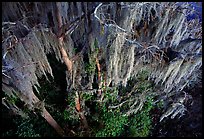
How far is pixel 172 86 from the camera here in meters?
4.37

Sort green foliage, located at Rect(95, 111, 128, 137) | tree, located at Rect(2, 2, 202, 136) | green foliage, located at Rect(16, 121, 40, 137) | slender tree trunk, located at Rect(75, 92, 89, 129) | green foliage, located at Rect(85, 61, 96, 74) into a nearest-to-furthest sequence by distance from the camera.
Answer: tree, located at Rect(2, 2, 202, 136) < green foliage, located at Rect(85, 61, 96, 74) < slender tree trunk, located at Rect(75, 92, 89, 129) < green foliage, located at Rect(16, 121, 40, 137) < green foliage, located at Rect(95, 111, 128, 137)

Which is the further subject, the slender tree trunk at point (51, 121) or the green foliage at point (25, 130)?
the green foliage at point (25, 130)

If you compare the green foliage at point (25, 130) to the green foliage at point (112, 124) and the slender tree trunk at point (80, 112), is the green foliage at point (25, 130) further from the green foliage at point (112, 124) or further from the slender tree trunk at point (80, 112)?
the green foliage at point (112, 124)

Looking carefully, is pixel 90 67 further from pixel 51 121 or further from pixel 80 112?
pixel 51 121

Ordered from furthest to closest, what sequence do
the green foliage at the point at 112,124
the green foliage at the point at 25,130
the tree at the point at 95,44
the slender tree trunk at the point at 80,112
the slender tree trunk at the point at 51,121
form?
the green foliage at the point at 112,124 → the green foliage at the point at 25,130 → the slender tree trunk at the point at 80,112 → the slender tree trunk at the point at 51,121 → the tree at the point at 95,44

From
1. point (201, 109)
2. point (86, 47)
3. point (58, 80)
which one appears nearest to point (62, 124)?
point (58, 80)

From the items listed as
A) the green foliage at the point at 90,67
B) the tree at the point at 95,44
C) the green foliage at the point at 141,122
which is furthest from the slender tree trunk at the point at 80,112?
the green foliage at the point at 141,122

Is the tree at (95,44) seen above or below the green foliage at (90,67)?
above

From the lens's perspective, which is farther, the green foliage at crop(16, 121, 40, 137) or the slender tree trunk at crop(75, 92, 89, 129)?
the green foliage at crop(16, 121, 40, 137)

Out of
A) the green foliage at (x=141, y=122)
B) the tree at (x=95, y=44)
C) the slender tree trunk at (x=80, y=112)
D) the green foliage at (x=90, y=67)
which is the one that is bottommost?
the green foliage at (x=141, y=122)

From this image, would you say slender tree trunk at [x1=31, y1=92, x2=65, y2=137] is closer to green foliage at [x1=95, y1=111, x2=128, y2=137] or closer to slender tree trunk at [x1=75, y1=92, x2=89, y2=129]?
slender tree trunk at [x1=75, y1=92, x2=89, y2=129]

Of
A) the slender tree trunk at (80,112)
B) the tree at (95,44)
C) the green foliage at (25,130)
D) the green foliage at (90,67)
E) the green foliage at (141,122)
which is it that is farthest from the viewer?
the green foliage at (141,122)

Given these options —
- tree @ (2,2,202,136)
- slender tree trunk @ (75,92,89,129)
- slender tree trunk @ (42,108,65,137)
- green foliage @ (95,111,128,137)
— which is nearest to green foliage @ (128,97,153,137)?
green foliage @ (95,111,128,137)

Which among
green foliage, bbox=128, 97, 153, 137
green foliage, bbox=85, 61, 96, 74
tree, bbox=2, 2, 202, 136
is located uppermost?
tree, bbox=2, 2, 202, 136
